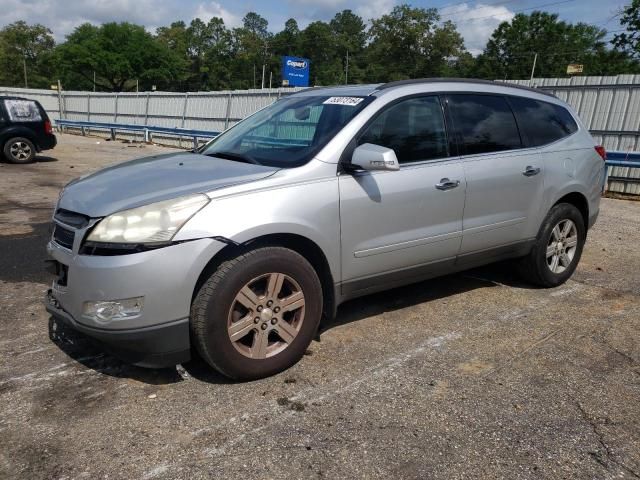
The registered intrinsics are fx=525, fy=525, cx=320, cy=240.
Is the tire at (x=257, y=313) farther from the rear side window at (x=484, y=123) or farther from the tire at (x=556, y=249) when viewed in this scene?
the tire at (x=556, y=249)

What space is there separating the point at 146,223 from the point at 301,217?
0.86 metres

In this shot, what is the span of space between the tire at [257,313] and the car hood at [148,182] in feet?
1.56

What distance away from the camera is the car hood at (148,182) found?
280cm

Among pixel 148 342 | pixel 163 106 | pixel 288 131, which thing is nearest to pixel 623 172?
pixel 288 131

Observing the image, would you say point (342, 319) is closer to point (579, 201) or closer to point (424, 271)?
point (424, 271)

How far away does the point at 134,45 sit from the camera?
76250mm

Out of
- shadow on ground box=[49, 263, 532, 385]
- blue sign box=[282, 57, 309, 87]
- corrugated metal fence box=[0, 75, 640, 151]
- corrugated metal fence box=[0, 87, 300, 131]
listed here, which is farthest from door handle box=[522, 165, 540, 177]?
blue sign box=[282, 57, 309, 87]

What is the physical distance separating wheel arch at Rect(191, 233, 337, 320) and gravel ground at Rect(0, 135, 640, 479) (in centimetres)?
41

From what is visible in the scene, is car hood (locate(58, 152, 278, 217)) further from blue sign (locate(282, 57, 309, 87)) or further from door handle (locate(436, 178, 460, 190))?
blue sign (locate(282, 57, 309, 87))

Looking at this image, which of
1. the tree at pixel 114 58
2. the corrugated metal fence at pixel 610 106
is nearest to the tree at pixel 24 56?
the tree at pixel 114 58

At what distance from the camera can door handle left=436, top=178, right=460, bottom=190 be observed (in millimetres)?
3680

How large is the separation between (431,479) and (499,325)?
6.31 feet

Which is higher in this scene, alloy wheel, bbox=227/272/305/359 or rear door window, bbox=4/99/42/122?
rear door window, bbox=4/99/42/122

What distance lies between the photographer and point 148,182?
9.97 ft
